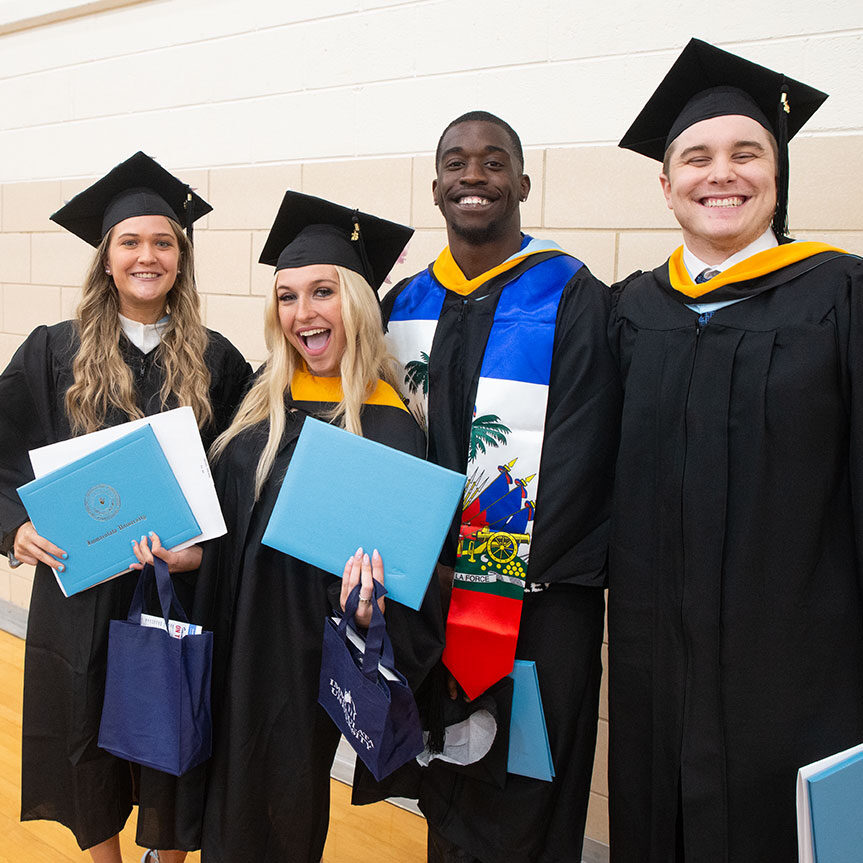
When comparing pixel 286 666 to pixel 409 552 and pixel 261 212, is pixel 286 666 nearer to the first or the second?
pixel 409 552

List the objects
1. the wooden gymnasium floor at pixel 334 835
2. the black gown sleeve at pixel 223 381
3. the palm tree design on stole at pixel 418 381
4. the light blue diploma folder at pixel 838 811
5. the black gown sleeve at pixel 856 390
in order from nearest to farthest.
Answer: the light blue diploma folder at pixel 838 811, the black gown sleeve at pixel 856 390, the palm tree design on stole at pixel 418 381, the black gown sleeve at pixel 223 381, the wooden gymnasium floor at pixel 334 835

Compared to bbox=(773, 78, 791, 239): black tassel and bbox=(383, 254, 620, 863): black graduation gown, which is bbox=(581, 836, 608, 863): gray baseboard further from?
bbox=(773, 78, 791, 239): black tassel

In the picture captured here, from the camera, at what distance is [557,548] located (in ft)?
5.49

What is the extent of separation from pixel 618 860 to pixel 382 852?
Answer: 102cm

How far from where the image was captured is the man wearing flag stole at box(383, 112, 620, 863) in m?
1.69

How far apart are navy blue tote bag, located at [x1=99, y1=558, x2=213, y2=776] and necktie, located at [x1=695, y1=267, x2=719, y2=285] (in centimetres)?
126

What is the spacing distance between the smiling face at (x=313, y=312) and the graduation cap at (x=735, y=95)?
0.81 meters

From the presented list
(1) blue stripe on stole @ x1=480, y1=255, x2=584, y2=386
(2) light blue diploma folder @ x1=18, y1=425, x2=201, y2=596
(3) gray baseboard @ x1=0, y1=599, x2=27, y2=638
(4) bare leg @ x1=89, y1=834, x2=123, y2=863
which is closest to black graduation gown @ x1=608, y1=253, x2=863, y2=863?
(1) blue stripe on stole @ x1=480, y1=255, x2=584, y2=386

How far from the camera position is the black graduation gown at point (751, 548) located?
1.42 m

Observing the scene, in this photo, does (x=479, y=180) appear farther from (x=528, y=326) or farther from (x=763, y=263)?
(x=763, y=263)

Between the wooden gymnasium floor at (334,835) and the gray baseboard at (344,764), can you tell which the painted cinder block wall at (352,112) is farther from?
the wooden gymnasium floor at (334,835)

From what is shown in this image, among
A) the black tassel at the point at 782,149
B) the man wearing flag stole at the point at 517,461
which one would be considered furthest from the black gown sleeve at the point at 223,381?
the black tassel at the point at 782,149

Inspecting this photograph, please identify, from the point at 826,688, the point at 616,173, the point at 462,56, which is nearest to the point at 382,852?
the point at 826,688

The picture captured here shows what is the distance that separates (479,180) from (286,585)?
40.5 inches
